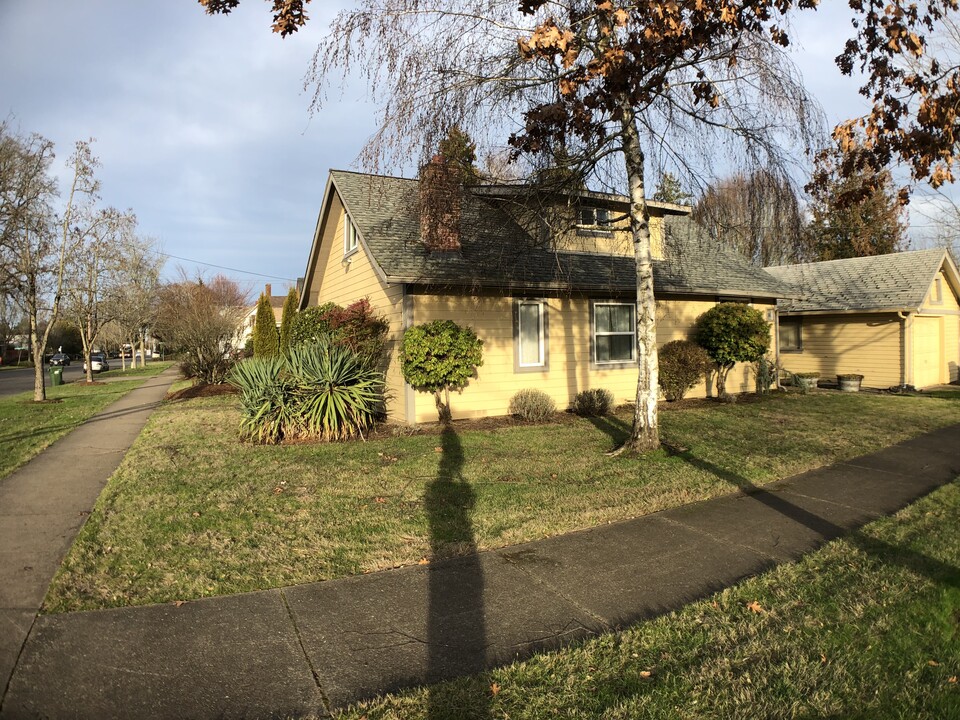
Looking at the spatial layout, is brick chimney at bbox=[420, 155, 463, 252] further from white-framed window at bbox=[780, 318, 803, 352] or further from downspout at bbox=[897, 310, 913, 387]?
white-framed window at bbox=[780, 318, 803, 352]

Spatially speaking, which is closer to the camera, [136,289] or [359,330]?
[359,330]

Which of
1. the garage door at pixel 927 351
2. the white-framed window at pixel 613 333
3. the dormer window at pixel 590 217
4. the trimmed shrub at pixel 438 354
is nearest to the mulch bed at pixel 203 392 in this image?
the trimmed shrub at pixel 438 354

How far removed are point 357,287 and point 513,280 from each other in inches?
194

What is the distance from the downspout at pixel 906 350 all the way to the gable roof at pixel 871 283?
572 mm

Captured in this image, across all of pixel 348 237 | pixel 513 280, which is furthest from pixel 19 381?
pixel 513 280

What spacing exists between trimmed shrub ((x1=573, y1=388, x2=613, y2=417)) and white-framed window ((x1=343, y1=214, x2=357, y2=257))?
6.41m

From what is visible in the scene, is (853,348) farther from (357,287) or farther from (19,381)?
(19,381)

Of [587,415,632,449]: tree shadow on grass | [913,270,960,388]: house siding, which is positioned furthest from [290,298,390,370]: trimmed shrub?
[913,270,960,388]: house siding

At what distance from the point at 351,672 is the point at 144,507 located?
4.19m

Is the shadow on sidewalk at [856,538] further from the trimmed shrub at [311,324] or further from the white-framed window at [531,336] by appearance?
the trimmed shrub at [311,324]

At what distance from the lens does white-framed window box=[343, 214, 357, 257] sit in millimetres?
14497

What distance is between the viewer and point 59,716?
2.86m

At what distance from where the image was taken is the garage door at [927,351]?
18477mm

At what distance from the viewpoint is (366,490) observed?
22.9 feet
